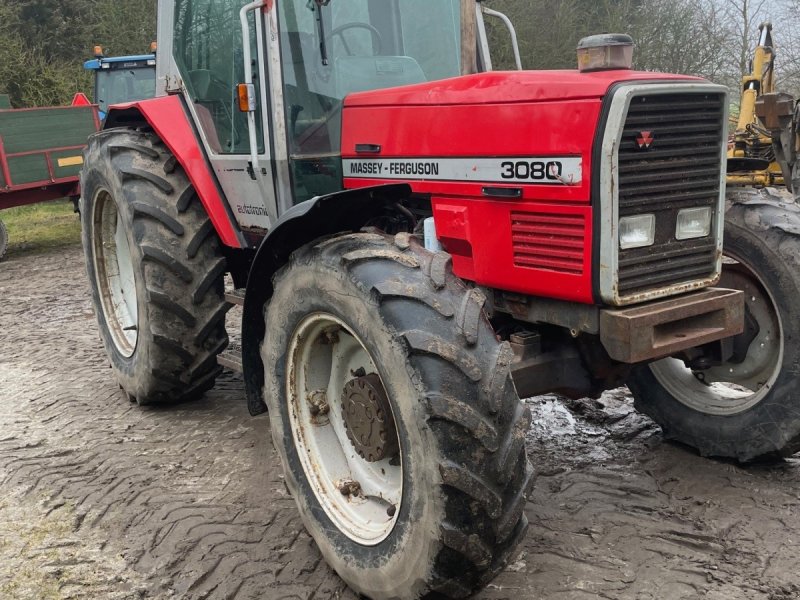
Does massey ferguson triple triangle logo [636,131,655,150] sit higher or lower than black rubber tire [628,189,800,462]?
higher

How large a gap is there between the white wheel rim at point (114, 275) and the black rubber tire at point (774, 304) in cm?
342

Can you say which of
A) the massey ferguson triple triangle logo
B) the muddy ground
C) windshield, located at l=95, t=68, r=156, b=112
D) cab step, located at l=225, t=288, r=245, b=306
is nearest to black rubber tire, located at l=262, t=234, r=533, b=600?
the muddy ground

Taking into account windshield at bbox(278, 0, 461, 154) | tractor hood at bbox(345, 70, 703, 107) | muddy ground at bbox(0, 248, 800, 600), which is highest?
A: windshield at bbox(278, 0, 461, 154)

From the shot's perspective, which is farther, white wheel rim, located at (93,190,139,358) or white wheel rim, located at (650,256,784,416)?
white wheel rim, located at (93,190,139,358)

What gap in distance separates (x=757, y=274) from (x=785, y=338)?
0.30 metres

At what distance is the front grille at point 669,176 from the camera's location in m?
2.50

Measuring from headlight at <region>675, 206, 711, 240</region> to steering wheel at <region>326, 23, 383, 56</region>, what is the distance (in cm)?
153

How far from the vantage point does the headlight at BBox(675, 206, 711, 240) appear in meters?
2.72

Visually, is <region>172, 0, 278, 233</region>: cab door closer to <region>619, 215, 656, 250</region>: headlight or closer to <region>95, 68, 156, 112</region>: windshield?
<region>619, 215, 656, 250</region>: headlight

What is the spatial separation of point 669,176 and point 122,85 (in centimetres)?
1145

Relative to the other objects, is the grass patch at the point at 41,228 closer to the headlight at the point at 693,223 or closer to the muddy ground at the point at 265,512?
the muddy ground at the point at 265,512

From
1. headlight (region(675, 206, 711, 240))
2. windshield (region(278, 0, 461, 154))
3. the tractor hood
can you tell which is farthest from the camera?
windshield (region(278, 0, 461, 154))

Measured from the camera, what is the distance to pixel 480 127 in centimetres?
271

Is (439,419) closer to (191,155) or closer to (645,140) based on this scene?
(645,140)
